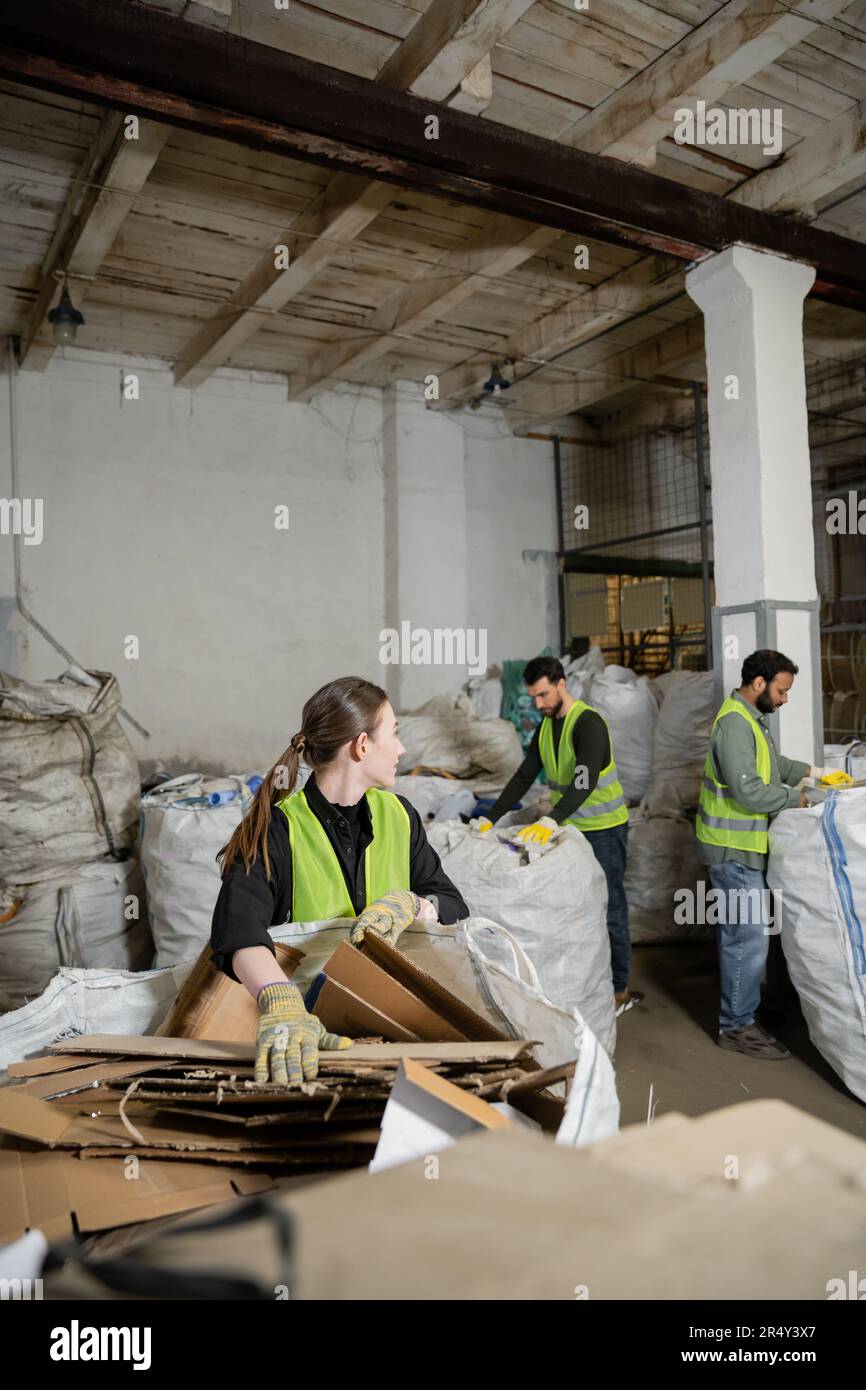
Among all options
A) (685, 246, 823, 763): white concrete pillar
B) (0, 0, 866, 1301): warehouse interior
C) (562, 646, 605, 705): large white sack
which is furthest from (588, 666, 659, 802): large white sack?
(685, 246, 823, 763): white concrete pillar

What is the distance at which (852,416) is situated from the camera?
6.57 m

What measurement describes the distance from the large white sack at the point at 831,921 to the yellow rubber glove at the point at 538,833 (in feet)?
2.41

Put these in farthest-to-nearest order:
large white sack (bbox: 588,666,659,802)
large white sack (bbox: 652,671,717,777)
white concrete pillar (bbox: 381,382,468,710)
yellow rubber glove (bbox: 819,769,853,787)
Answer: white concrete pillar (bbox: 381,382,468,710)
large white sack (bbox: 588,666,659,802)
large white sack (bbox: 652,671,717,777)
yellow rubber glove (bbox: 819,769,853,787)

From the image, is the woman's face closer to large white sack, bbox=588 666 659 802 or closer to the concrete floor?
the concrete floor

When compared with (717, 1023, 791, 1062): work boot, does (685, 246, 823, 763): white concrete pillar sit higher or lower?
higher

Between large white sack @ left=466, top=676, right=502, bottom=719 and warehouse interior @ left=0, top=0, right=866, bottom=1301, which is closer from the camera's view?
warehouse interior @ left=0, top=0, right=866, bottom=1301

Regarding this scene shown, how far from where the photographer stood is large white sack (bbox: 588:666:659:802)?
4406 mm

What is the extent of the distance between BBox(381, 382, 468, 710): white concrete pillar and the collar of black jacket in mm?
3966

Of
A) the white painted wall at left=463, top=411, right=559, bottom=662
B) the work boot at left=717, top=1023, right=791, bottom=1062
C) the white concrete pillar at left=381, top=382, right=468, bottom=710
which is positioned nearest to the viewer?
the work boot at left=717, top=1023, right=791, bottom=1062

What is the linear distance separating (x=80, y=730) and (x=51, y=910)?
696 millimetres

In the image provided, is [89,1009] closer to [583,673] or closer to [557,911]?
[557,911]

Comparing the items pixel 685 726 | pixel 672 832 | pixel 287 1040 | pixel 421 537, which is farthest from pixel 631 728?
pixel 287 1040
